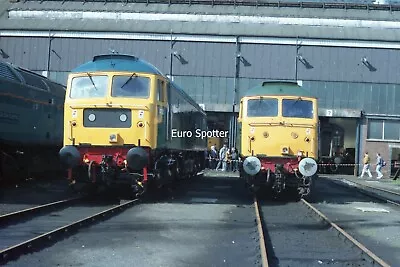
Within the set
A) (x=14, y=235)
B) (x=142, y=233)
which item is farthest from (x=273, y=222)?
(x=14, y=235)

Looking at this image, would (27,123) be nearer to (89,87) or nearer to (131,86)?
(89,87)

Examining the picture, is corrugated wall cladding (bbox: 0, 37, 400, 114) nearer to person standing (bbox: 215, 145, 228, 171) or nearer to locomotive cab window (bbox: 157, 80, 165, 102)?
person standing (bbox: 215, 145, 228, 171)

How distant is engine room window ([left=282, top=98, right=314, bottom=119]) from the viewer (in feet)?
46.6

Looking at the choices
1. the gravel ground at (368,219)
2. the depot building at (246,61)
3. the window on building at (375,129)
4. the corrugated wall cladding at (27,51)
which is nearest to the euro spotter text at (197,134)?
the depot building at (246,61)

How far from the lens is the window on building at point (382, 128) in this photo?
32781mm

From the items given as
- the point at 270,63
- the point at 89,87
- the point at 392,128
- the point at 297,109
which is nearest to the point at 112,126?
the point at 89,87

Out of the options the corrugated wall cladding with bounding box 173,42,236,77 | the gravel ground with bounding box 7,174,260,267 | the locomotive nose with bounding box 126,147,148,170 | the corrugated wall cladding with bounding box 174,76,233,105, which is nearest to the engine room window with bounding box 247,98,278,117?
the gravel ground with bounding box 7,174,260,267

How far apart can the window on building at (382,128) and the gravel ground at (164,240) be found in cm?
2235

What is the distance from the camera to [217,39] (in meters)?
32.7

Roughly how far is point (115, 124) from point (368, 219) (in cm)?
595

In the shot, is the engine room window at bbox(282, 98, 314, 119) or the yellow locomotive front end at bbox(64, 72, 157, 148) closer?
the yellow locomotive front end at bbox(64, 72, 157, 148)

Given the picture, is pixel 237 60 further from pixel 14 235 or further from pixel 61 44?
pixel 14 235

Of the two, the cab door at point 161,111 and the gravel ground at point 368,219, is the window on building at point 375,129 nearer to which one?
the gravel ground at point 368,219

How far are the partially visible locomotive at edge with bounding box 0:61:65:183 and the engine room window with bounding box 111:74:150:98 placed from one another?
11.6 feet
